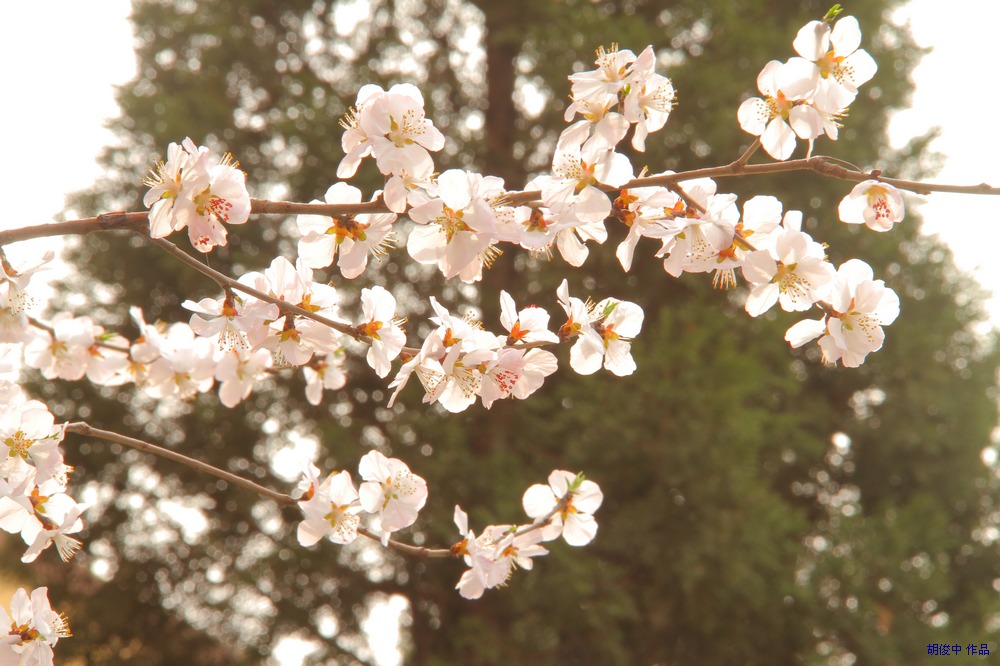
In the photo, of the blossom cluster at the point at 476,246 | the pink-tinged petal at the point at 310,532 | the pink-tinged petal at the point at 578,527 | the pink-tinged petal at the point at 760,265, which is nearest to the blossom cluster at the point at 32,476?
the blossom cluster at the point at 476,246

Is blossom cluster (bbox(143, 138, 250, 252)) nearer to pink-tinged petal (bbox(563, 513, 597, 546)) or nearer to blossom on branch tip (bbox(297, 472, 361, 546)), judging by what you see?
blossom on branch tip (bbox(297, 472, 361, 546))

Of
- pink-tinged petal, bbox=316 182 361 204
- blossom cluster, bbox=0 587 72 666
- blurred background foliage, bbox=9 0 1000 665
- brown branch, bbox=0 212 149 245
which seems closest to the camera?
brown branch, bbox=0 212 149 245

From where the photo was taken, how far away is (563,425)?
14.0ft

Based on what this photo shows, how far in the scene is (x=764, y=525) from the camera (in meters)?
4.05

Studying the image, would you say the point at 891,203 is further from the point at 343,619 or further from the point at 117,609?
the point at 117,609

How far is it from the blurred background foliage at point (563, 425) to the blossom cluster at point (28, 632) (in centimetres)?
274

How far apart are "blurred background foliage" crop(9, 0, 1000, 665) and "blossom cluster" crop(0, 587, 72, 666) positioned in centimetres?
274

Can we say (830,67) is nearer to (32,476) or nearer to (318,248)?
(318,248)

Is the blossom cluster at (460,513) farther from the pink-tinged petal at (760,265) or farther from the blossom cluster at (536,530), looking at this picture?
the pink-tinged petal at (760,265)

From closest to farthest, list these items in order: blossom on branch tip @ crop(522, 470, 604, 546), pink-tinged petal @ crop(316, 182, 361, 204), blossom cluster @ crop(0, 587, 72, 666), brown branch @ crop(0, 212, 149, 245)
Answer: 1. brown branch @ crop(0, 212, 149, 245)
2. pink-tinged petal @ crop(316, 182, 361, 204)
3. blossom cluster @ crop(0, 587, 72, 666)
4. blossom on branch tip @ crop(522, 470, 604, 546)

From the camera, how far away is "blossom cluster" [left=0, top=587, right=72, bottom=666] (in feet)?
4.08

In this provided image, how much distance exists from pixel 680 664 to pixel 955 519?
2099 mm

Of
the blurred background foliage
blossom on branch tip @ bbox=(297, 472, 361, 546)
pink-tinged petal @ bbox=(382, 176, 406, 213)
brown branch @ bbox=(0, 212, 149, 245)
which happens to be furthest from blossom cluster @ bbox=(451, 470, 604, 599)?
the blurred background foliage

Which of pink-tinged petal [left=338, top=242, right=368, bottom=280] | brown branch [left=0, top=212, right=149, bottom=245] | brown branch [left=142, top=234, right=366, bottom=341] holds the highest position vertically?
brown branch [left=0, top=212, right=149, bottom=245]
